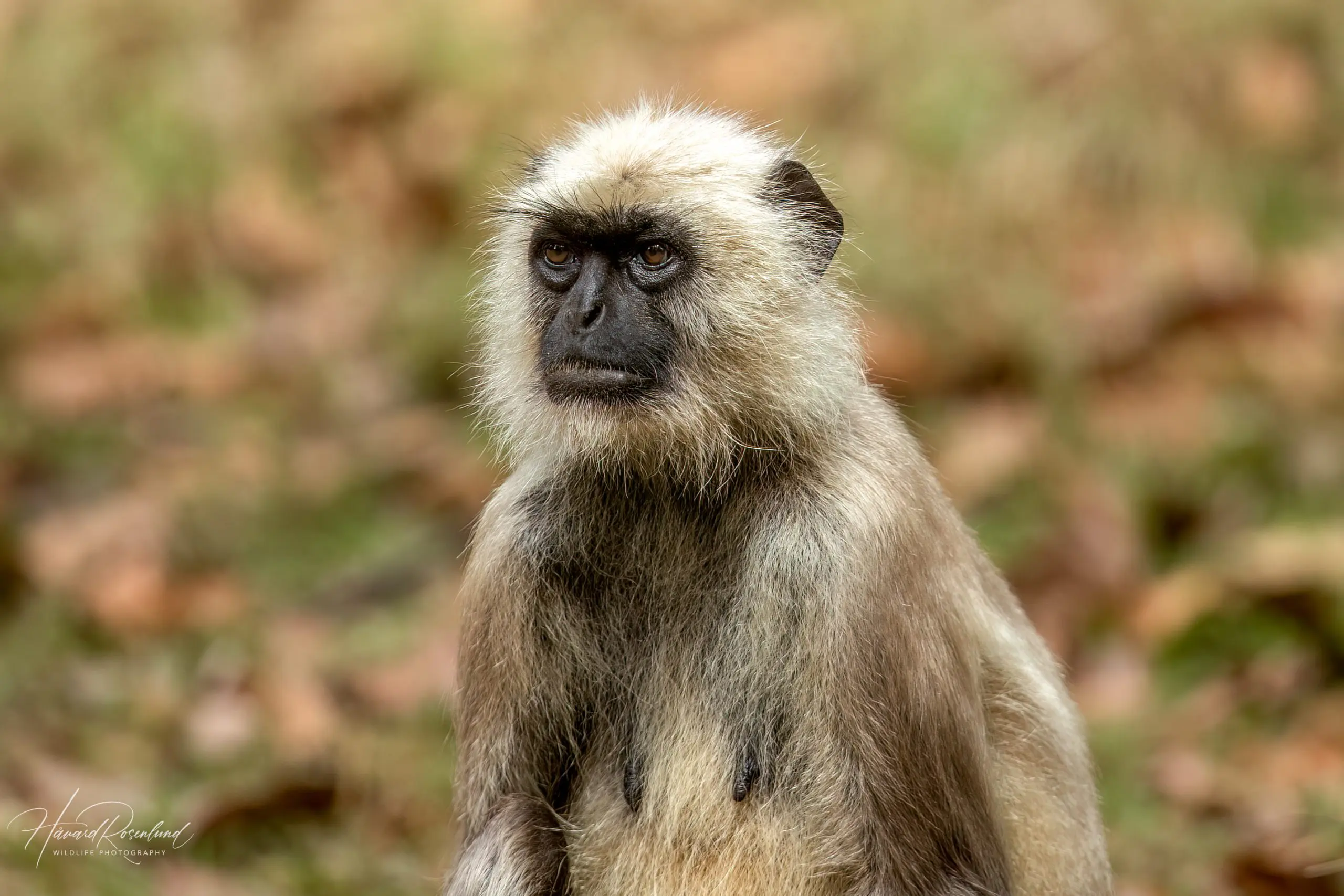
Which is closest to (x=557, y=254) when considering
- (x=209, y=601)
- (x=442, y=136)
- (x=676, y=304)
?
(x=676, y=304)

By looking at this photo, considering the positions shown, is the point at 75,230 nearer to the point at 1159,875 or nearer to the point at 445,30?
the point at 445,30

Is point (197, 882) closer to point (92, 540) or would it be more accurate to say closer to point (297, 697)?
point (297, 697)

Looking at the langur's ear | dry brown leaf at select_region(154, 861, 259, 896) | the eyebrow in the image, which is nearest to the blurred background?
dry brown leaf at select_region(154, 861, 259, 896)

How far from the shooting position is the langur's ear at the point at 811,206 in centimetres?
566

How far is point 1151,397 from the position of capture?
1080 centimetres

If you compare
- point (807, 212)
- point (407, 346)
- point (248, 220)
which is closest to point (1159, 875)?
point (807, 212)

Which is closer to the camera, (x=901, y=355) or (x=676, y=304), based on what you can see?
(x=676, y=304)

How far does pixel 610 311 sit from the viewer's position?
5293 mm

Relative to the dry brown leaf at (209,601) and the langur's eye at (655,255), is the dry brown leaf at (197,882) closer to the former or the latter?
the dry brown leaf at (209,601)

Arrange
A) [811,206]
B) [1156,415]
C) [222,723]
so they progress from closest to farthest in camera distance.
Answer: [811,206]
[222,723]
[1156,415]

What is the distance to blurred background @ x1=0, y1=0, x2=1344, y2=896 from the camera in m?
7.72

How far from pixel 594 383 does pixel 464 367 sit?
2666 millimetres

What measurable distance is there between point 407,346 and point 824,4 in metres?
4.32

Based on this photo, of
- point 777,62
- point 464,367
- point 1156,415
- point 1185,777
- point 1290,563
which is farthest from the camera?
point 777,62
